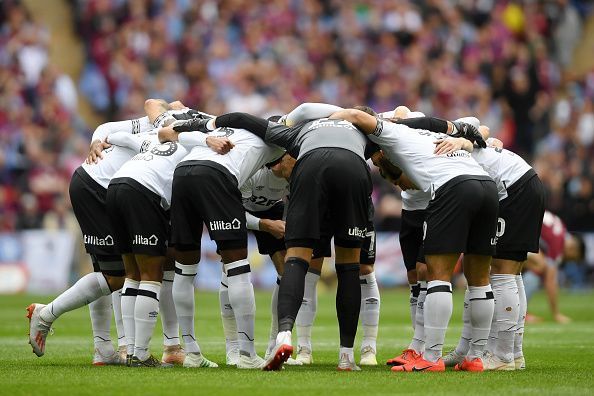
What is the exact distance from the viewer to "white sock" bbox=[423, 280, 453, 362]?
9492 millimetres

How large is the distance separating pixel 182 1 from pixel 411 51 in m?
6.09

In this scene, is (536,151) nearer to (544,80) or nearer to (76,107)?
(544,80)

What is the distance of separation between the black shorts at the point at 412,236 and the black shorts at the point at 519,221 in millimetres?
1162

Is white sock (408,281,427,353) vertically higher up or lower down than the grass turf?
higher up

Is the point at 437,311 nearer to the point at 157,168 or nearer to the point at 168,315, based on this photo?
the point at 168,315

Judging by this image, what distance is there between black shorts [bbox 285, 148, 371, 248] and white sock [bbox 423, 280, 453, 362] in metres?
0.78

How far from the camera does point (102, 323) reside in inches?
428

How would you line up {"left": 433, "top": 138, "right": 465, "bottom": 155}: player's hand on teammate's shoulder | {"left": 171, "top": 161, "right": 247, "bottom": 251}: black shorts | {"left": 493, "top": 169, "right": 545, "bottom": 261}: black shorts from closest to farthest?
{"left": 171, "top": 161, "right": 247, "bottom": 251}: black shorts < {"left": 433, "top": 138, "right": 465, "bottom": 155}: player's hand on teammate's shoulder < {"left": 493, "top": 169, "right": 545, "bottom": 261}: black shorts

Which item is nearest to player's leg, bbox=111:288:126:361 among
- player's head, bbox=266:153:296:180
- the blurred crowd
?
player's head, bbox=266:153:296:180

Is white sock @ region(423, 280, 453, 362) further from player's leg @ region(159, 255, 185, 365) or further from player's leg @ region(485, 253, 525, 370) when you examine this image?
player's leg @ region(159, 255, 185, 365)

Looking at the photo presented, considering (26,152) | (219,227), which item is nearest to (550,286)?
(219,227)

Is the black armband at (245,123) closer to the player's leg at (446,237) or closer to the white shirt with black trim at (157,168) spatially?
the white shirt with black trim at (157,168)

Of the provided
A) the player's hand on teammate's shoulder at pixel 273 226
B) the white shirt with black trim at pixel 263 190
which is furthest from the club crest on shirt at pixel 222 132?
the player's hand on teammate's shoulder at pixel 273 226

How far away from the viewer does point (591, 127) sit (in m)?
25.5
